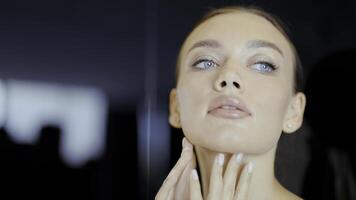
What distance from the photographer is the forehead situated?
0.92 meters

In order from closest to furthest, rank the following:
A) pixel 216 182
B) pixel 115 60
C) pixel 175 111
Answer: pixel 216 182
pixel 175 111
pixel 115 60

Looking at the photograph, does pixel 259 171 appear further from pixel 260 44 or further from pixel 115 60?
pixel 115 60

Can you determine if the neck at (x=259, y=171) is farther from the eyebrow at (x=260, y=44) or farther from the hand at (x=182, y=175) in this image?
the eyebrow at (x=260, y=44)

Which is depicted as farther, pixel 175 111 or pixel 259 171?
pixel 175 111

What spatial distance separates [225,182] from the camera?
83 cm

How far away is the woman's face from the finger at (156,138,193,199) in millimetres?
39

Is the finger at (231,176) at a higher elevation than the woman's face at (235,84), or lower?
lower

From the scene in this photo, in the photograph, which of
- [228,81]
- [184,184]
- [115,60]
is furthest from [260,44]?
[115,60]

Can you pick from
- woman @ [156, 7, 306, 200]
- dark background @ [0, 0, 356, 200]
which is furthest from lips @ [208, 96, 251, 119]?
dark background @ [0, 0, 356, 200]

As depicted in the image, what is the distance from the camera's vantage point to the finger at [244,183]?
0.83m

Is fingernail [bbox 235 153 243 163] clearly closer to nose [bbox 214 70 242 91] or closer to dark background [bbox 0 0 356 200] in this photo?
nose [bbox 214 70 242 91]

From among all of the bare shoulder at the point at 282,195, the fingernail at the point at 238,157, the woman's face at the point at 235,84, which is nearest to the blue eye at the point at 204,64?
the woman's face at the point at 235,84

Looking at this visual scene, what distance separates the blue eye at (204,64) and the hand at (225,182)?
201 mm

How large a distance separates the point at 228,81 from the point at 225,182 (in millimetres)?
202
